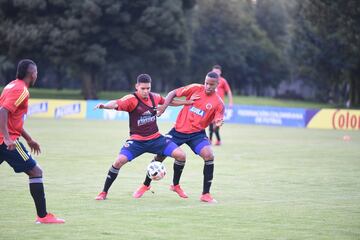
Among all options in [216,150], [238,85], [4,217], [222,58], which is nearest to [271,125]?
[216,150]

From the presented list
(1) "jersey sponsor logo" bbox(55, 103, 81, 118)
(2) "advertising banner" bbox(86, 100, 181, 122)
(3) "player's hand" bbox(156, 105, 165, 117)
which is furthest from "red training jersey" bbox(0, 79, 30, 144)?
(1) "jersey sponsor logo" bbox(55, 103, 81, 118)

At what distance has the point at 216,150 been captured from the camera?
22969 millimetres

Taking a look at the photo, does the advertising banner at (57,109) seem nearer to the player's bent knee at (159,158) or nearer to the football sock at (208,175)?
the player's bent knee at (159,158)

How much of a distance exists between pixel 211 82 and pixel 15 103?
178 inches

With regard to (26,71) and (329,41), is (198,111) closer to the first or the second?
(26,71)

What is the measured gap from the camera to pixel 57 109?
43375 millimetres

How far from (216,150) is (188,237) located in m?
14.2

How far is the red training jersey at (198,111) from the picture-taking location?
42.4ft

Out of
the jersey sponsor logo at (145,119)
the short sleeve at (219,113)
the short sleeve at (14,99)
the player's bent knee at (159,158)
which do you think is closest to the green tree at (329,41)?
the short sleeve at (219,113)

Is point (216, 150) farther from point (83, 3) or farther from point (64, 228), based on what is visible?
point (83, 3)

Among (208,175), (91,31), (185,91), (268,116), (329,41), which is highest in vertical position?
(91,31)

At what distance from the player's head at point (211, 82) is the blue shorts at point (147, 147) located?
4.50 feet

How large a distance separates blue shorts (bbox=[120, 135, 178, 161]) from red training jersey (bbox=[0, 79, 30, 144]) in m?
2.80

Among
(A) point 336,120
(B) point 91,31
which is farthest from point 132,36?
(A) point 336,120
